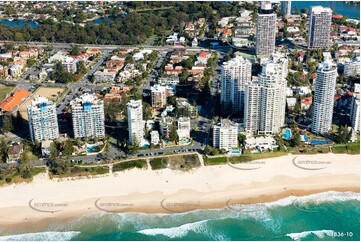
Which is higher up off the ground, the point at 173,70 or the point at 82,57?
the point at 82,57

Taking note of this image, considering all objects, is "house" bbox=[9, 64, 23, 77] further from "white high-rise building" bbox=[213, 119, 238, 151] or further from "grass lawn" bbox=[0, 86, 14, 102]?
"white high-rise building" bbox=[213, 119, 238, 151]

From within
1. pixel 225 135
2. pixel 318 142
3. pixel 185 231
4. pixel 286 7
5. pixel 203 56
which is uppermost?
pixel 286 7

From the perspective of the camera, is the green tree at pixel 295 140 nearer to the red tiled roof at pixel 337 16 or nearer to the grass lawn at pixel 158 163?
the grass lawn at pixel 158 163

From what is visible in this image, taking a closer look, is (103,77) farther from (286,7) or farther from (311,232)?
(286,7)

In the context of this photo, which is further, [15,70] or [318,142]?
[15,70]

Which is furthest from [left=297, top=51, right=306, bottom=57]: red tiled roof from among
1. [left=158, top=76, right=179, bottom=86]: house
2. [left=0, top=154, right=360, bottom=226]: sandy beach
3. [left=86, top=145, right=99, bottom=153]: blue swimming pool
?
[left=86, top=145, right=99, bottom=153]: blue swimming pool

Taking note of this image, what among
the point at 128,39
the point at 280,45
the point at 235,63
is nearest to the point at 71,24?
the point at 128,39

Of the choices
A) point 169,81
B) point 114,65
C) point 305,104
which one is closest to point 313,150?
point 305,104
